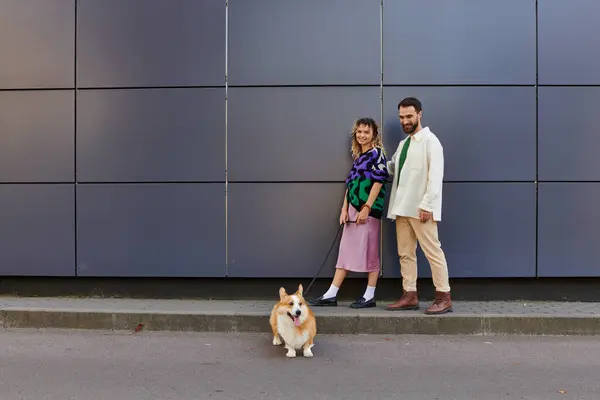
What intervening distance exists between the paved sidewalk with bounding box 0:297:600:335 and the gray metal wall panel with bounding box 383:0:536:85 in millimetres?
2715

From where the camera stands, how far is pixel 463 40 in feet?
21.0

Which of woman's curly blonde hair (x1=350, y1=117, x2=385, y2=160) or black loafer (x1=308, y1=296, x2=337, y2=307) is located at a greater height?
woman's curly blonde hair (x1=350, y1=117, x2=385, y2=160)

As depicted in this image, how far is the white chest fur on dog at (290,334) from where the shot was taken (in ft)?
15.5

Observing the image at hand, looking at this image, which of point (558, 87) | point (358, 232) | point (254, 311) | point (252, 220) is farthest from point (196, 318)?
point (558, 87)

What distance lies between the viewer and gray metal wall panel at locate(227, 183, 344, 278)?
6.52m

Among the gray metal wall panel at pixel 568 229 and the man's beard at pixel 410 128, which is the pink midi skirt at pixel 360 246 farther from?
the gray metal wall panel at pixel 568 229

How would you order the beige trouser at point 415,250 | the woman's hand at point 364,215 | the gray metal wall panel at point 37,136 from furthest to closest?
the gray metal wall panel at point 37,136
the woman's hand at point 364,215
the beige trouser at point 415,250

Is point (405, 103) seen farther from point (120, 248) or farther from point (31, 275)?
point (31, 275)

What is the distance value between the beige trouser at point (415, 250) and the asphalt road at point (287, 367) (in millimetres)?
631

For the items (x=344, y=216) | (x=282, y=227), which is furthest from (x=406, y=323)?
(x=282, y=227)

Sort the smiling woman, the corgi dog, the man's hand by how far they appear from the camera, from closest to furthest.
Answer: the corgi dog < the man's hand < the smiling woman

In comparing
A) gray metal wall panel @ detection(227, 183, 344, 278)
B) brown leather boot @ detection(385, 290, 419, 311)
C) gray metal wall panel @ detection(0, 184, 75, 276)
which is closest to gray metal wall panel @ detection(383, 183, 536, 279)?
brown leather boot @ detection(385, 290, 419, 311)

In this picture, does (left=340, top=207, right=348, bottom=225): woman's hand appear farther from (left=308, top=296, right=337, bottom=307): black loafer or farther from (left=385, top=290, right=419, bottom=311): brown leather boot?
(left=385, top=290, right=419, bottom=311): brown leather boot

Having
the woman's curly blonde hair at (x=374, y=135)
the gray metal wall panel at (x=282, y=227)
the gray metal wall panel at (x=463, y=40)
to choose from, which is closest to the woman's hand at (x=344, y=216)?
the gray metal wall panel at (x=282, y=227)
